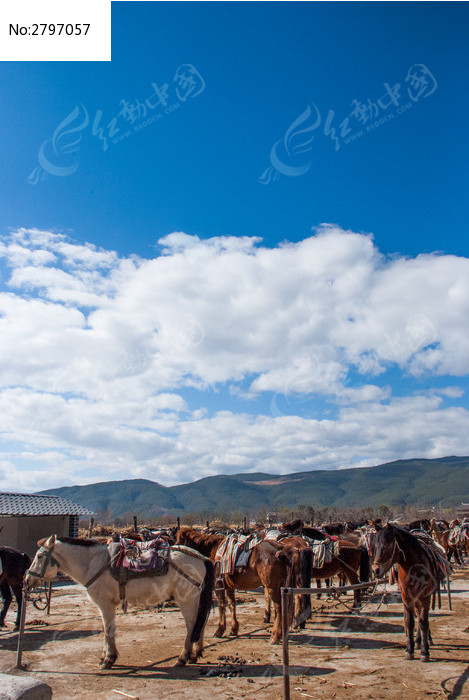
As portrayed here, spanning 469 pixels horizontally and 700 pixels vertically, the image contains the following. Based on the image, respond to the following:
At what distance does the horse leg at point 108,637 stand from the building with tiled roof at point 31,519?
15.9 m

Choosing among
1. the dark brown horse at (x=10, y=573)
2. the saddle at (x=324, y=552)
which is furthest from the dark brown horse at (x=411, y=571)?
the dark brown horse at (x=10, y=573)

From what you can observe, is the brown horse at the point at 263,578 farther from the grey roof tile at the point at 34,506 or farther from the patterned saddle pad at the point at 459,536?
the grey roof tile at the point at 34,506

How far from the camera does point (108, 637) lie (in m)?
8.09

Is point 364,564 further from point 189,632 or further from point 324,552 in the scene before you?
point 189,632

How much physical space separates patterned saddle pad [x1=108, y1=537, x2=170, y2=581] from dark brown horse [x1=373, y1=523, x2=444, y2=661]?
3.57 meters

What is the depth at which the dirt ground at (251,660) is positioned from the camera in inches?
264

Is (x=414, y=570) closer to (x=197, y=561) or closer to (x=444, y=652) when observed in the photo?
(x=444, y=652)

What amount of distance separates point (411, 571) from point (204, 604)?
11.4 feet

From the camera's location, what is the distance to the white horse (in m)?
8.14

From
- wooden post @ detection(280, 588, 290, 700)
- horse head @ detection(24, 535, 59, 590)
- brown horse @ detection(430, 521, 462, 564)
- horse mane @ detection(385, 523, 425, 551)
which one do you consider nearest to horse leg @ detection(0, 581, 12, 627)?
horse head @ detection(24, 535, 59, 590)

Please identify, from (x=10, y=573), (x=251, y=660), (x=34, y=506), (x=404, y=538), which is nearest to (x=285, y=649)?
(x=251, y=660)

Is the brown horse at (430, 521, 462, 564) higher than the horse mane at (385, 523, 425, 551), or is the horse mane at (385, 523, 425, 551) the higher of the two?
the horse mane at (385, 523, 425, 551)

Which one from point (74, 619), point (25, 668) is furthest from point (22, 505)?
point (25, 668)

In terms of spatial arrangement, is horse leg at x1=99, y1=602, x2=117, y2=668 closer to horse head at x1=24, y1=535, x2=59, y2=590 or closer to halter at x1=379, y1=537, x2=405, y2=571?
horse head at x1=24, y1=535, x2=59, y2=590
